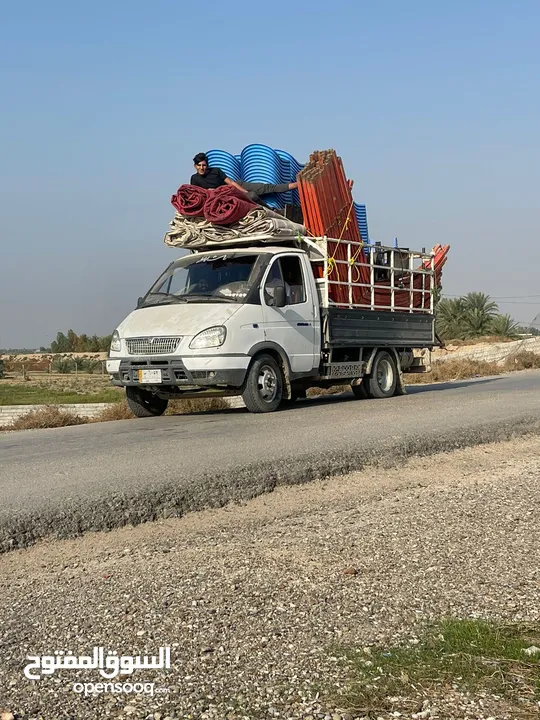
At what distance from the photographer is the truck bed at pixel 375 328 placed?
12245 mm

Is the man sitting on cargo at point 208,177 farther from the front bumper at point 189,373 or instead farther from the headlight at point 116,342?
the front bumper at point 189,373

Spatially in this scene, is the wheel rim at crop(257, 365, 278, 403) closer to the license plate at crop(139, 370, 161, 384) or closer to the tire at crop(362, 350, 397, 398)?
the license plate at crop(139, 370, 161, 384)

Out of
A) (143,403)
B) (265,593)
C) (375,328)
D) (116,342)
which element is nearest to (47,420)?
(143,403)

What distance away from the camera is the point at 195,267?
1155cm

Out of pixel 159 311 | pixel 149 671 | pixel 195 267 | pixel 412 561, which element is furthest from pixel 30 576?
pixel 195 267

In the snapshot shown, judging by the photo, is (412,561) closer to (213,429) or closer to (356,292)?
(213,429)

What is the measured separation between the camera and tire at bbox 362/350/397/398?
44.5 ft

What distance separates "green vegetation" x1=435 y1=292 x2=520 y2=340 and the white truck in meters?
32.2

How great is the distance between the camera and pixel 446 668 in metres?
3.18

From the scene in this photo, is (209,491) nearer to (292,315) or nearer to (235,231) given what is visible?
(292,315)

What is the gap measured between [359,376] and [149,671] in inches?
400

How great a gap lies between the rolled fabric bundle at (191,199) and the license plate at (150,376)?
2829mm

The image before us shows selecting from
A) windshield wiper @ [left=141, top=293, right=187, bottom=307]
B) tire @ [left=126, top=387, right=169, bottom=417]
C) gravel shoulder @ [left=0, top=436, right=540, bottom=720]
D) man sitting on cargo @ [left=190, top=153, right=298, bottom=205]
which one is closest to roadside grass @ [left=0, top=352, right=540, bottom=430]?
tire @ [left=126, top=387, right=169, bottom=417]

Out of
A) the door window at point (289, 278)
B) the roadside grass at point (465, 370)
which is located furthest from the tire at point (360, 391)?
the roadside grass at point (465, 370)
